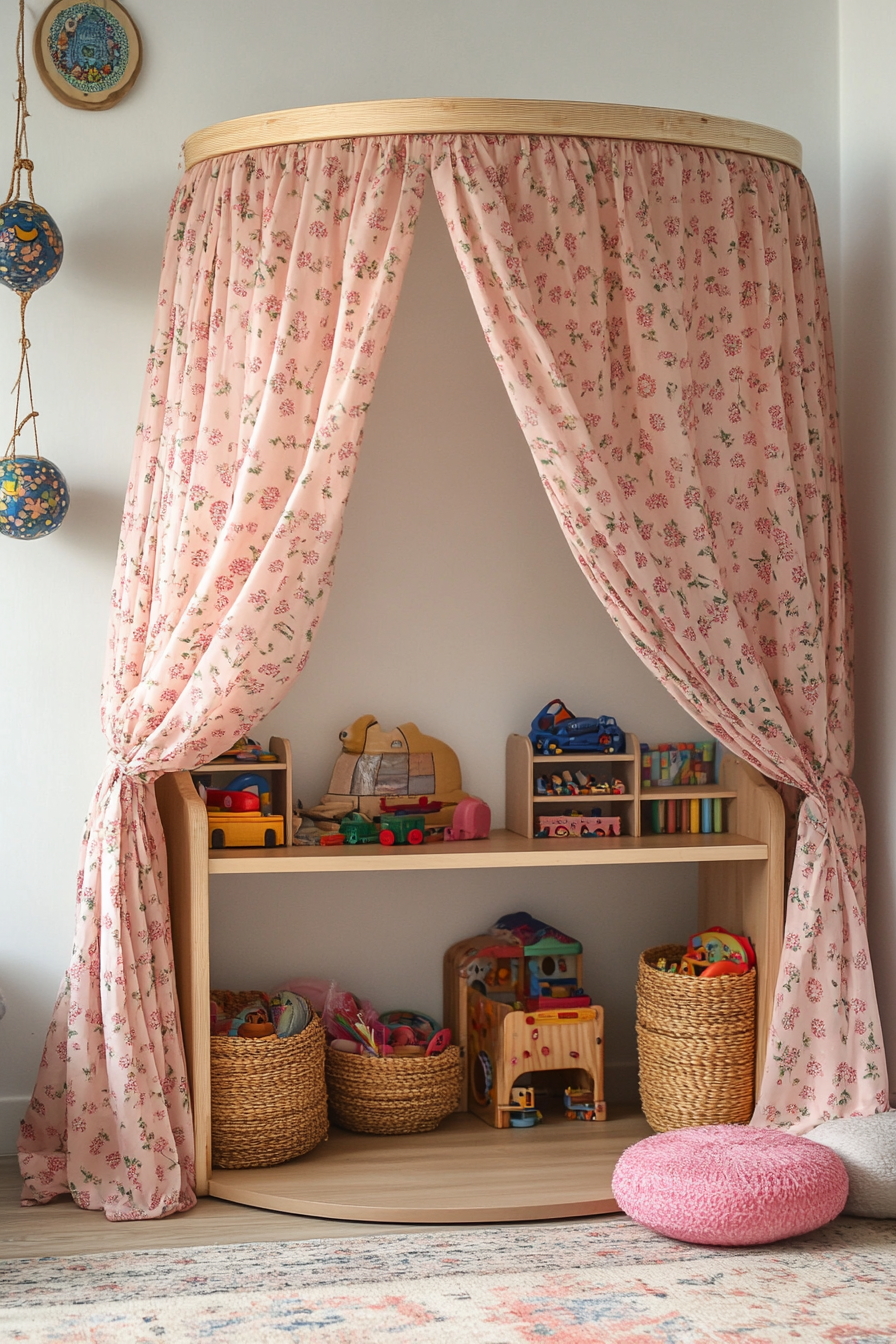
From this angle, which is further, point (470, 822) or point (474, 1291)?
point (470, 822)

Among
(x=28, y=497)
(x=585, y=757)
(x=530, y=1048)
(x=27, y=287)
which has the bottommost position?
(x=530, y=1048)

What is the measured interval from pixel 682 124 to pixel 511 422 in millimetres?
846

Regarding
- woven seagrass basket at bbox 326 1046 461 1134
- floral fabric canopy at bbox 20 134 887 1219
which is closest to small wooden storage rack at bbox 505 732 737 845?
floral fabric canopy at bbox 20 134 887 1219

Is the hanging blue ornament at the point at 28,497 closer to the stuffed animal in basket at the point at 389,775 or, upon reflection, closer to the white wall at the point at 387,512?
the white wall at the point at 387,512

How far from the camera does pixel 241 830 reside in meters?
2.88

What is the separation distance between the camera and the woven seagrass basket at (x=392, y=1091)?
2943 millimetres

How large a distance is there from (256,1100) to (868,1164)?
126cm

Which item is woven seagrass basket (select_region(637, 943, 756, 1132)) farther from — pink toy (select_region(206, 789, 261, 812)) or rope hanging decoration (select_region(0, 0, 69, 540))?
rope hanging decoration (select_region(0, 0, 69, 540))

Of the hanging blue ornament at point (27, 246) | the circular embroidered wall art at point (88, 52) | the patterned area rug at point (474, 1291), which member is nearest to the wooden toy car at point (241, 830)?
the patterned area rug at point (474, 1291)

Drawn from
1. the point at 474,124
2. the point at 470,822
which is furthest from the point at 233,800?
the point at 474,124

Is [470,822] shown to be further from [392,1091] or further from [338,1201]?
[338,1201]

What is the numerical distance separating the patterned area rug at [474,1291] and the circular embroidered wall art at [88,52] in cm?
250

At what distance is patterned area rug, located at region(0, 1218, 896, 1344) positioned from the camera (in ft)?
6.76

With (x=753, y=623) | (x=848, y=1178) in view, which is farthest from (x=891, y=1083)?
(x=753, y=623)
